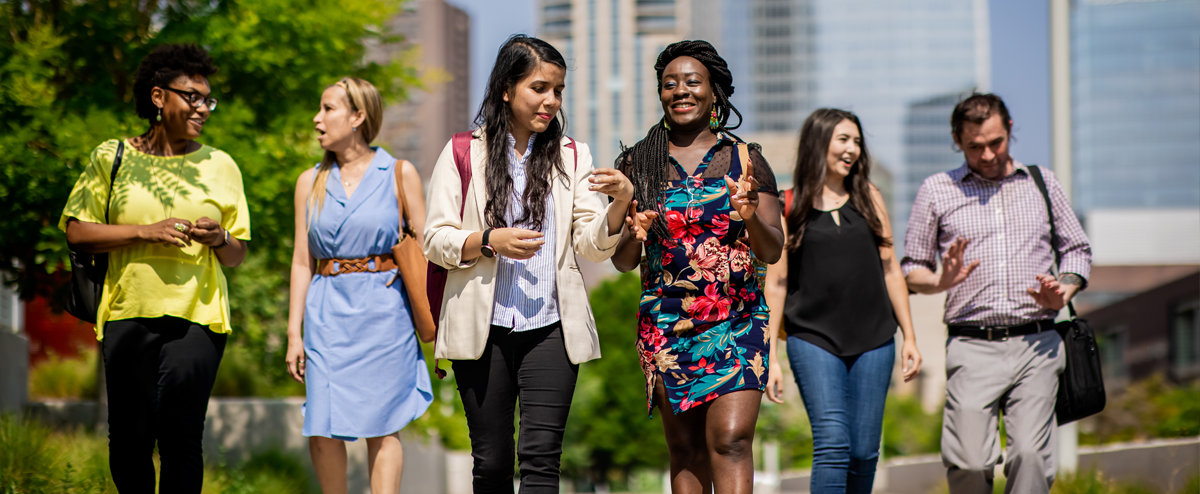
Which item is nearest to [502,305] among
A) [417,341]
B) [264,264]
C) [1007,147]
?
[417,341]

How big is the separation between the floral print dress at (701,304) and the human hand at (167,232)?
2076mm

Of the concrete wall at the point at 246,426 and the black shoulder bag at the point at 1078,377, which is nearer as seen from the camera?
the black shoulder bag at the point at 1078,377

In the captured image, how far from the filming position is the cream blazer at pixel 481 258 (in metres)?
3.69

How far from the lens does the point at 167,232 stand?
170 inches

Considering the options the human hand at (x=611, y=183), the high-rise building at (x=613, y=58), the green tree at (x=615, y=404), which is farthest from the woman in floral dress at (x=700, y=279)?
the high-rise building at (x=613, y=58)

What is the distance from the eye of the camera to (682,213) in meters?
3.94

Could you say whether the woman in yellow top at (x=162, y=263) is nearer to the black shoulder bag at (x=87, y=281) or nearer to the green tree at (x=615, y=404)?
the black shoulder bag at (x=87, y=281)

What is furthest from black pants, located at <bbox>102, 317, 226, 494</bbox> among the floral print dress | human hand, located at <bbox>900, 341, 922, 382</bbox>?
human hand, located at <bbox>900, 341, 922, 382</bbox>

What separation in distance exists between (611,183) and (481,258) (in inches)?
24.7

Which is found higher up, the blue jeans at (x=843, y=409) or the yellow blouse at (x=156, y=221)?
the yellow blouse at (x=156, y=221)

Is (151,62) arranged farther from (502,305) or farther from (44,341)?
(44,341)

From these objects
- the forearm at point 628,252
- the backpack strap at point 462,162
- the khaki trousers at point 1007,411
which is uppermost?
the backpack strap at point 462,162

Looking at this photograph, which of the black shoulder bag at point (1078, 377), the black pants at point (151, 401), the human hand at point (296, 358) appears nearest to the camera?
the black pants at point (151, 401)

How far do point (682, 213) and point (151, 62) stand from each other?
2.67m
